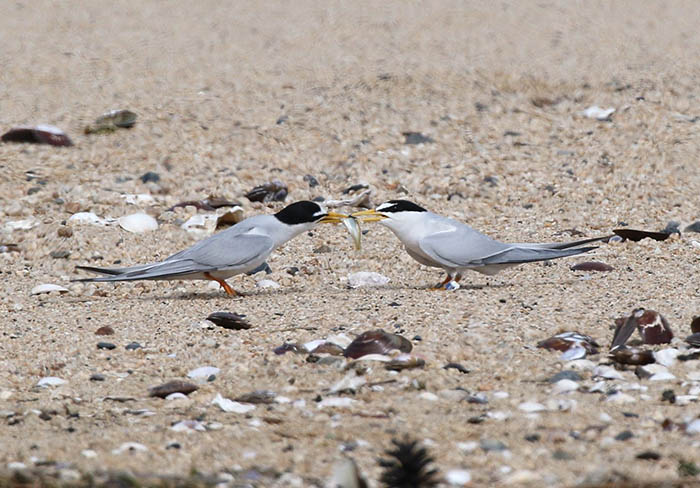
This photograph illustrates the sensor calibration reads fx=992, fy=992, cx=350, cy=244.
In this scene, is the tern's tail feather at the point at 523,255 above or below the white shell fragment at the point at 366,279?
above

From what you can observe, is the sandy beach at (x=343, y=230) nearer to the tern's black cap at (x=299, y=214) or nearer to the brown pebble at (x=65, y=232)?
the brown pebble at (x=65, y=232)

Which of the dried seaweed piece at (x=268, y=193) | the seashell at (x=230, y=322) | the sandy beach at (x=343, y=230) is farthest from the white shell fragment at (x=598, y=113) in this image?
the seashell at (x=230, y=322)

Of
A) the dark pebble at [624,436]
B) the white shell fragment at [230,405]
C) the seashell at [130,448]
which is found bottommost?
the white shell fragment at [230,405]

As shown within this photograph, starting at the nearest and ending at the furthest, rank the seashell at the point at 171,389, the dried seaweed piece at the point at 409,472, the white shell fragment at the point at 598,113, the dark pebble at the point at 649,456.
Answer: the dried seaweed piece at the point at 409,472
the dark pebble at the point at 649,456
the seashell at the point at 171,389
the white shell fragment at the point at 598,113

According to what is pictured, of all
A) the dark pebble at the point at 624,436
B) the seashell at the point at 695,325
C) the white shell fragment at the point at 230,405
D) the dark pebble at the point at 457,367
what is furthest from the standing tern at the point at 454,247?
the dark pebble at the point at 624,436

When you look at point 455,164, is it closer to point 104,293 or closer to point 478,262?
point 478,262

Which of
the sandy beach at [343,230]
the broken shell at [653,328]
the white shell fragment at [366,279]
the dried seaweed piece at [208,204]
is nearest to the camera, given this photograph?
the sandy beach at [343,230]

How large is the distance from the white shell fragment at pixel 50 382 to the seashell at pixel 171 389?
1.33 ft

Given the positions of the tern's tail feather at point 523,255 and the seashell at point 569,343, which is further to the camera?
the tern's tail feather at point 523,255

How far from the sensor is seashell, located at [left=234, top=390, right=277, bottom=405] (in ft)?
11.7

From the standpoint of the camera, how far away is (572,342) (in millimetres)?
4004

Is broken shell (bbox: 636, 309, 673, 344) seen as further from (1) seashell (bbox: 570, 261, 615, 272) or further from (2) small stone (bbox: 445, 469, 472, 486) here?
(2) small stone (bbox: 445, 469, 472, 486)

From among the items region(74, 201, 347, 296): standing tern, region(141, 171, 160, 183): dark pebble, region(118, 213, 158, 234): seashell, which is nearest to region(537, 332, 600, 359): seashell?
region(74, 201, 347, 296): standing tern

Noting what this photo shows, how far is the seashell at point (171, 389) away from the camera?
367 centimetres
